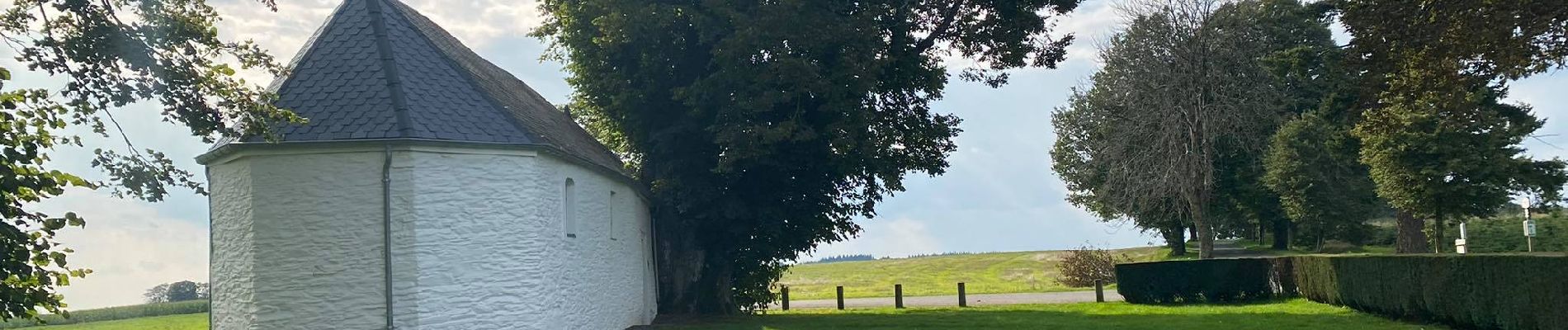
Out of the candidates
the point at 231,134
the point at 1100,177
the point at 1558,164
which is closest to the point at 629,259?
the point at 231,134

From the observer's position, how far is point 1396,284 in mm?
19828

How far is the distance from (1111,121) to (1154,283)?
12820 millimetres

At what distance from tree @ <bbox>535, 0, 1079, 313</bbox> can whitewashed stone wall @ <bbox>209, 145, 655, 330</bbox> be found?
578 cm

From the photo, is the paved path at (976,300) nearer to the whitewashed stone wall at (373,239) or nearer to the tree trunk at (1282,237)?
the whitewashed stone wall at (373,239)

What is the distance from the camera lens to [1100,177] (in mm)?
47625

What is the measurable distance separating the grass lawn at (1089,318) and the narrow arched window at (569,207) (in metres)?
4.49

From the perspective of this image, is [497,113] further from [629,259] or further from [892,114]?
[892,114]

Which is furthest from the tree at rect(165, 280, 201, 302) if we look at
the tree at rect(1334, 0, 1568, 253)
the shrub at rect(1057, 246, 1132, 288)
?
the tree at rect(1334, 0, 1568, 253)

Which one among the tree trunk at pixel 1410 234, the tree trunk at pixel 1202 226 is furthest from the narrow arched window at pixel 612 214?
the tree trunk at pixel 1410 234

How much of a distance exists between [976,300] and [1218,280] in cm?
735

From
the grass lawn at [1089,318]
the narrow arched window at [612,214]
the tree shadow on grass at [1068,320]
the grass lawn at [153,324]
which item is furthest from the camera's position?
the grass lawn at [153,324]

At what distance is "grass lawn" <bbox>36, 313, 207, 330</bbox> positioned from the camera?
30.3 metres

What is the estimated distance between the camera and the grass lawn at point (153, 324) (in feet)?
99.3

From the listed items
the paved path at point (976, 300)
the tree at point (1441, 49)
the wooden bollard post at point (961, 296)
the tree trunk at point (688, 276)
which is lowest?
the paved path at point (976, 300)
